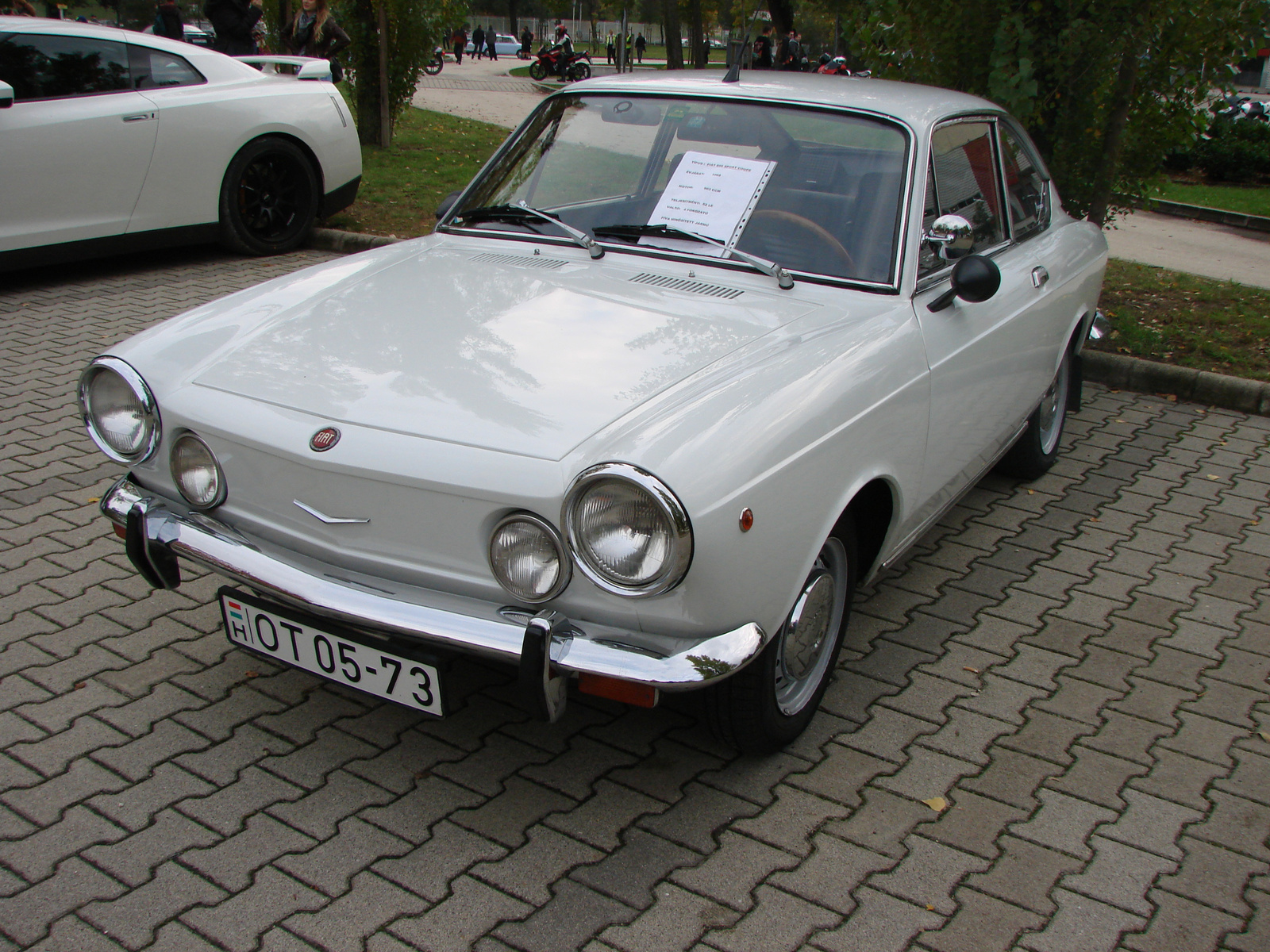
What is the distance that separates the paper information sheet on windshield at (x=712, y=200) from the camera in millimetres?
3338

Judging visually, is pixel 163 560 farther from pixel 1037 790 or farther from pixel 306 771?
pixel 1037 790

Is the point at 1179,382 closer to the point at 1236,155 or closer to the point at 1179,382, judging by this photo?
the point at 1179,382

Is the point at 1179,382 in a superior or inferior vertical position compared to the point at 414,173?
inferior

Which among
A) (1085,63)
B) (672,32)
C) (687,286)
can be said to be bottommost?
(687,286)

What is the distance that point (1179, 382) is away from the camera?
6.17 meters

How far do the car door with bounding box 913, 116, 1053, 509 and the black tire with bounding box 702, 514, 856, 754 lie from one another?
1.50 ft

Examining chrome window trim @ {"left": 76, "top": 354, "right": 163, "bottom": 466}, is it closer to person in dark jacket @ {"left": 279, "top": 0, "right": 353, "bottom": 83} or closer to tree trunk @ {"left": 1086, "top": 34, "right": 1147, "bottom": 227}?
tree trunk @ {"left": 1086, "top": 34, "right": 1147, "bottom": 227}

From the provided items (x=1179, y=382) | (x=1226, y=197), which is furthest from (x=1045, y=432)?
(x=1226, y=197)

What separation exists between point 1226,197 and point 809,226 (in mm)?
14140

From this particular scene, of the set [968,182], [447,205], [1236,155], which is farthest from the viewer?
[1236,155]

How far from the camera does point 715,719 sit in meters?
2.73

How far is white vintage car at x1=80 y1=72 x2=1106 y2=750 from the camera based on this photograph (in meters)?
2.31

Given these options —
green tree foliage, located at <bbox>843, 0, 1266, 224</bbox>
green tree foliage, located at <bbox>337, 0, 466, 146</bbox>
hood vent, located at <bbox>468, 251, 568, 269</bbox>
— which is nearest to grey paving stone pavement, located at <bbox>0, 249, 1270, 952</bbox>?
hood vent, located at <bbox>468, 251, 568, 269</bbox>

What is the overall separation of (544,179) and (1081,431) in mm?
3302
